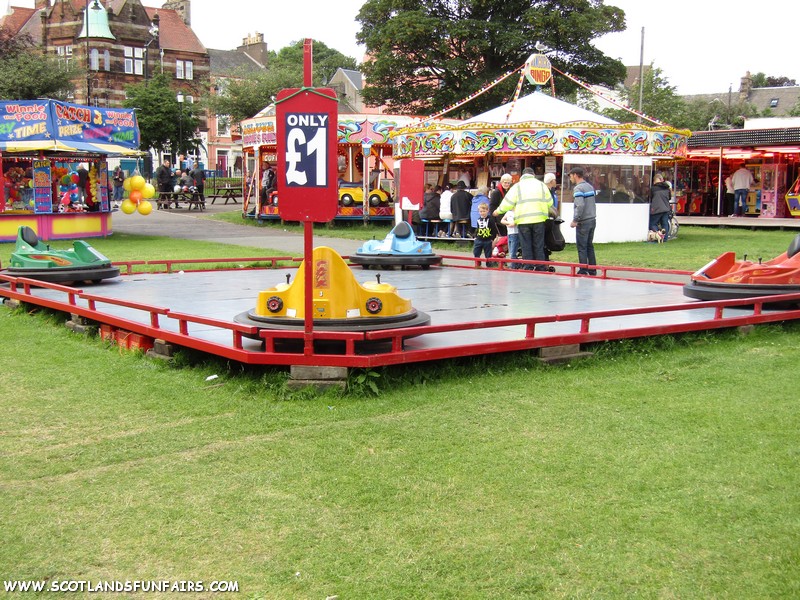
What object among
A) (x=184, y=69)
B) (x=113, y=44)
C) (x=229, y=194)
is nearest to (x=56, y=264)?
(x=229, y=194)

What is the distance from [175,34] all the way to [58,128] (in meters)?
46.2

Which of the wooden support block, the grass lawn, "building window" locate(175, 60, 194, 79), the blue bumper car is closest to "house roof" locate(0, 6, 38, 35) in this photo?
"building window" locate(175, 60, 194, 79)

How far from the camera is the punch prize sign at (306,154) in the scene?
565cm

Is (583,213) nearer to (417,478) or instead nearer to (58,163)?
(417,478)

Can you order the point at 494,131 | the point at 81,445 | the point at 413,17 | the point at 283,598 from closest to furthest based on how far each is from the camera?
the point at 283,598 < the point at 81,445 < the point at 494,131 < the point at 413,17

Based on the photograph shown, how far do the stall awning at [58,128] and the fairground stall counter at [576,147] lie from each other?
7.50 m

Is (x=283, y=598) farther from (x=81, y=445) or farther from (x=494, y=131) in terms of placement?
(x=494, y=131)

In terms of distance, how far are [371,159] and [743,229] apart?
40.7 ft

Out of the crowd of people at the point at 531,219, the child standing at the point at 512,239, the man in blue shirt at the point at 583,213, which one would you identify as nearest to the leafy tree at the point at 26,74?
the crowd of people at the point at 531,219

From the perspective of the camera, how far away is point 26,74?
3522 centimetres

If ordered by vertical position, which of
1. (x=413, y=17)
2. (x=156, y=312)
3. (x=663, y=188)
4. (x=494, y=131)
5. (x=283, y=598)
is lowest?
(x=283, y=598)

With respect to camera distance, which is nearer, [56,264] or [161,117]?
[56,264]

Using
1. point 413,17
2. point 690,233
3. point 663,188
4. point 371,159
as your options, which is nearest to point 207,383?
point 663,188

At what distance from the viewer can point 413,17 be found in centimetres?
3469
